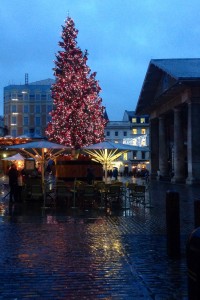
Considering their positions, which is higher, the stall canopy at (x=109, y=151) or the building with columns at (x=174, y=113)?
the building with columns at (x=174, y=113)

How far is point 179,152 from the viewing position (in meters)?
42.0

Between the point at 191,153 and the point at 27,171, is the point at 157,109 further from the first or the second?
the point at 27,171

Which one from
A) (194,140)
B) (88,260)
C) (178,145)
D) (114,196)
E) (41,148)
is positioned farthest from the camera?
(178,145)

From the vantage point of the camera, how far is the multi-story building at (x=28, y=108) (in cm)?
10625

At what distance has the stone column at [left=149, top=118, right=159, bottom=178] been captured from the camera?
5391 cm

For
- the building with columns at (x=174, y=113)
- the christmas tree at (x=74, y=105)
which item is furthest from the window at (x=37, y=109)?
the christmas tree at (x=74, y=105)

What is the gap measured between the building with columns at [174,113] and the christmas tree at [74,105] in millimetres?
6289

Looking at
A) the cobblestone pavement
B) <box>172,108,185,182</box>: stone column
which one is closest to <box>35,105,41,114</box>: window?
<box>172,108,185,182</box>: stone column

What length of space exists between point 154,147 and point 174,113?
11.5m

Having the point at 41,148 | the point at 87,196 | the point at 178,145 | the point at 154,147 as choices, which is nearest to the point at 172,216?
the point at 87,196

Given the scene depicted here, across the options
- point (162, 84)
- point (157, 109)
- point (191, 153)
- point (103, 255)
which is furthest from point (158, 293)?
point (157, 109)

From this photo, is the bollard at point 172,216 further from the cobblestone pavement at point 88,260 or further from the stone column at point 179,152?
the stone column at point 179,152

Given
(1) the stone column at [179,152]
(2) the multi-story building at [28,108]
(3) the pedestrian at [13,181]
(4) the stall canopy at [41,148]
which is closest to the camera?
(4) the stall canopy at [41,148]

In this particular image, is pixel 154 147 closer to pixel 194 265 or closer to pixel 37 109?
pixel 194 265
